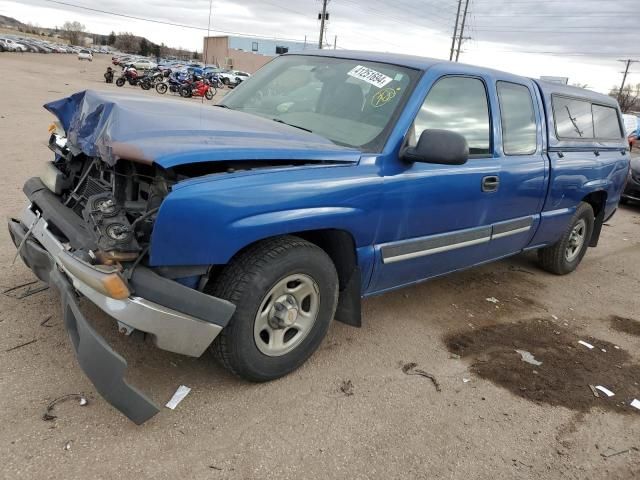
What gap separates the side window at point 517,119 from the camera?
4191mm

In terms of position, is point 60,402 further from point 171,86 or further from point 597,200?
point 171,86

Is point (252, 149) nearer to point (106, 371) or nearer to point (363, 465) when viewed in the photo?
point (106, 371)

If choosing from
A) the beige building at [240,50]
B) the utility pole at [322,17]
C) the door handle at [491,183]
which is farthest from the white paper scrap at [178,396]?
the beige building at [240,50]

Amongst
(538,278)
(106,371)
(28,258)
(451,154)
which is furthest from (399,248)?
(538,278)

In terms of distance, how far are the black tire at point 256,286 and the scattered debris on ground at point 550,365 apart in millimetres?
1368

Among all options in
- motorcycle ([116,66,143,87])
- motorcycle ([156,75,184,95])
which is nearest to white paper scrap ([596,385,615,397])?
motorcycle ([156,75,184,95])

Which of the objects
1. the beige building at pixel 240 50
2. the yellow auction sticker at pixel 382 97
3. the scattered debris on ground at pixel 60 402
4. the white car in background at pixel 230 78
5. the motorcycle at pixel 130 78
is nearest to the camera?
the scattered debris on ground at pixel 60 402

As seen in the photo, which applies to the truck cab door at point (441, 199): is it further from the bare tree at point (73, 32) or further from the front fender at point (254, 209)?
the bare tree at point (73, 32)

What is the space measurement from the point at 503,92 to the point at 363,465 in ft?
10.1

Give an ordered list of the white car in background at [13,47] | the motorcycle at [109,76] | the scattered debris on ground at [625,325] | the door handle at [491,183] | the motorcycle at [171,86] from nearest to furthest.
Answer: the door handle at [491,183]
the scattered debris on ground at [625,325]
the motorcycle at [171,86]
the motorcycle at [109,76]
the white car in background at [13,47]

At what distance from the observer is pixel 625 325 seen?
468 cm

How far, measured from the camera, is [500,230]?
169 inches

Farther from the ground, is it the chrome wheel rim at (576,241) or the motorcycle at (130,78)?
the motorcycle at (130,78)

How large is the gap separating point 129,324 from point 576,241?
5.05 m
